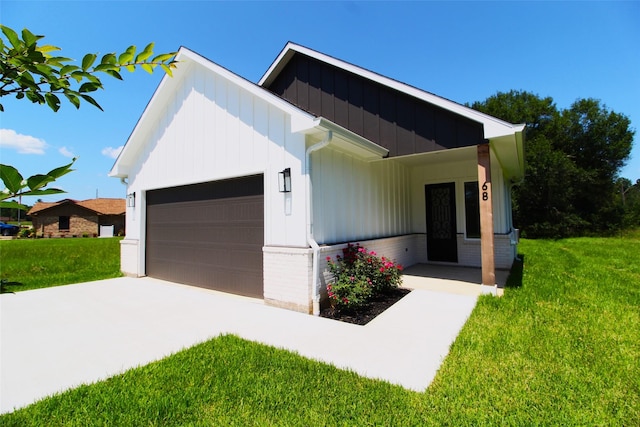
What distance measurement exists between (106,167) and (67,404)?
844cm

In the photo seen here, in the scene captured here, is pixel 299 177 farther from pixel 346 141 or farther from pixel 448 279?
pixel 448 279

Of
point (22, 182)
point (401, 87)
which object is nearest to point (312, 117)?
point (401, 87)

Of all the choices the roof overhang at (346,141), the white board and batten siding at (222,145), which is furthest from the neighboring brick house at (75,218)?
the roof overhang at (346,141)

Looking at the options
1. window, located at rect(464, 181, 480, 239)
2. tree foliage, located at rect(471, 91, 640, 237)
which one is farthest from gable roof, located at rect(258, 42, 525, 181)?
tree foliage, located at rect(471, 91, 640, 237)

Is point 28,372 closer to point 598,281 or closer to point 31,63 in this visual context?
point 31,63

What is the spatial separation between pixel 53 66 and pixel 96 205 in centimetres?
4608

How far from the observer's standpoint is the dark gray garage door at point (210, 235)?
20.6ft

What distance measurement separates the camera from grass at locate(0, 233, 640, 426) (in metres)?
2.44

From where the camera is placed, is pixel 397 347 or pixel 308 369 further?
pixel 397 347

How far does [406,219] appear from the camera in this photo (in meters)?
9.48

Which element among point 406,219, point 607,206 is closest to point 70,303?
point 406,219

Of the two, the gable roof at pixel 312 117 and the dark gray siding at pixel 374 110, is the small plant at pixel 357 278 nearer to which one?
the gable roof at pixel 312 117

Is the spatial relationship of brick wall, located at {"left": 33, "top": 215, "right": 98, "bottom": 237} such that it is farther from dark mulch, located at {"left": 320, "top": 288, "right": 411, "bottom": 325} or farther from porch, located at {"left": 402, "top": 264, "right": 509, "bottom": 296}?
dark mulch, located at {"left": 320, "top": 288, "right": 411, "bottom": 325}

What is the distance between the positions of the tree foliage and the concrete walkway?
19410mm
